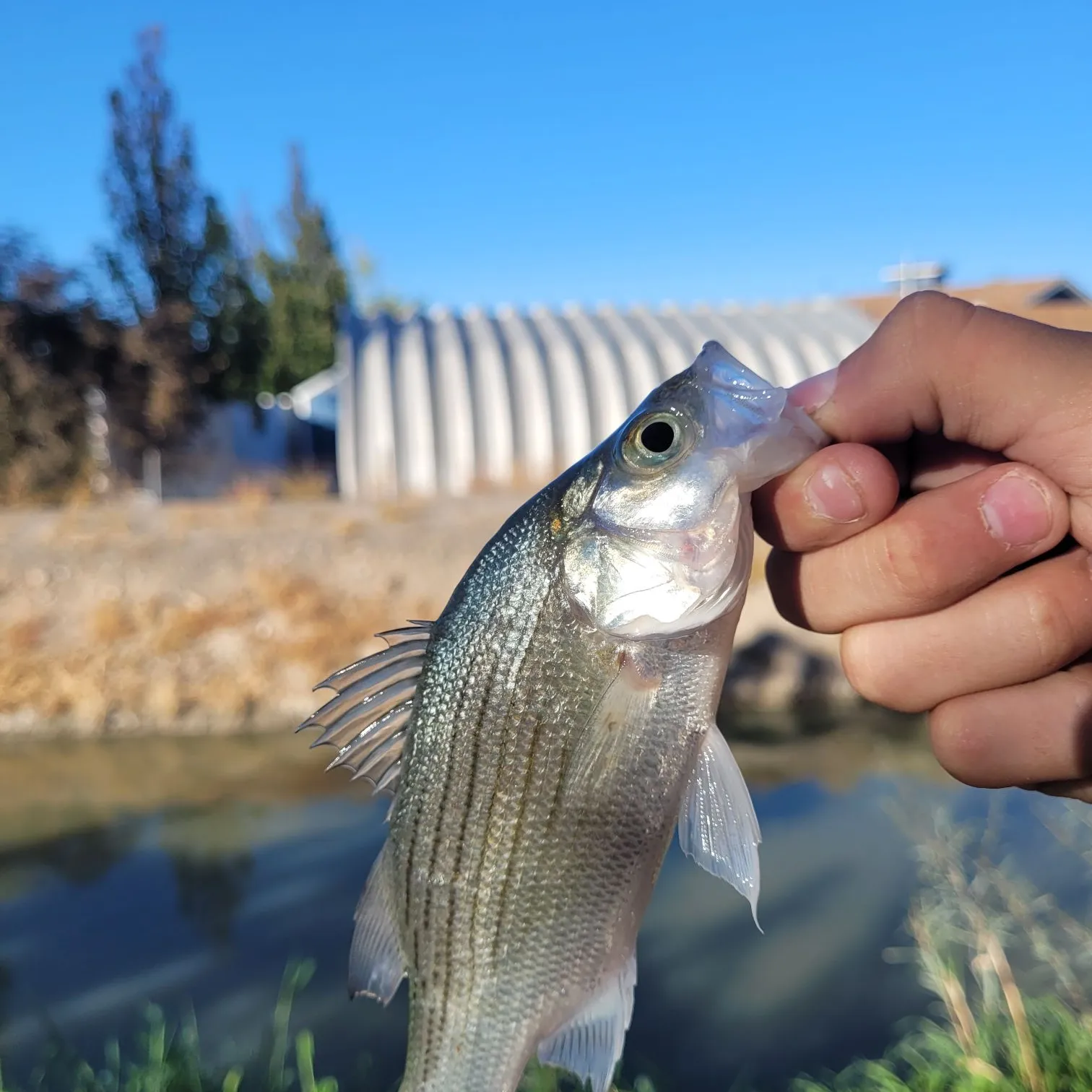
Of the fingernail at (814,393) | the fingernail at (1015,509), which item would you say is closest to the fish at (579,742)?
the fingernail at (814,393)

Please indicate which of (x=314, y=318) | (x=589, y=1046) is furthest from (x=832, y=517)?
(x=314, y=318)

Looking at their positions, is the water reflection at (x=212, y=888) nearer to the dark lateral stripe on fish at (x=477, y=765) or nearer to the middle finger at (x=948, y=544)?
the dark lateral stripe on fish at (x=477, y=765)

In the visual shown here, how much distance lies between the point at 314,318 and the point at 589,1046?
29085 mm

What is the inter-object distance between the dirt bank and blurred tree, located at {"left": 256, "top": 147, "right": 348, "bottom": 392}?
1536 cm

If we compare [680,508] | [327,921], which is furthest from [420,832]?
[327,921]

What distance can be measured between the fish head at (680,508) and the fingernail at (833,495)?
110 millimetres

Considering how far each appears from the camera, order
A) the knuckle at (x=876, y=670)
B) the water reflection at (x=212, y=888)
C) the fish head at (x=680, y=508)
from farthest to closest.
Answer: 1. the water reflection at (x=212, y=888)
2. the knuckle at (x=876, y=670)
3. the fish head at (x=680, y=508)

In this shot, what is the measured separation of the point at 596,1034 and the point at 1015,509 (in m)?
1.30

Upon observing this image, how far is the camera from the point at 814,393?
187cm

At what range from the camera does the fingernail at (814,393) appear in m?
1.85

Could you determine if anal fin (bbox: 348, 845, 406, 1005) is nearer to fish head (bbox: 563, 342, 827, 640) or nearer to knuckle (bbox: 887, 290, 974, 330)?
fish head (bbox: 563, 342, 827, 640)

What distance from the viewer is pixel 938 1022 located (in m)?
4.52

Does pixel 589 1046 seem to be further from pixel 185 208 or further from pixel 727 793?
pixel 185 208

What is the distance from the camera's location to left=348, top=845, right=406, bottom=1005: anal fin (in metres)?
1.73
